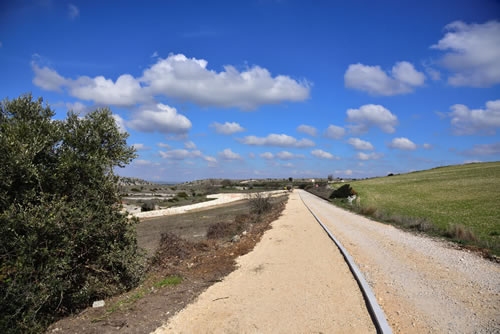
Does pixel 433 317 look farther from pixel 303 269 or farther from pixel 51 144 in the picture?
pixel 51 144

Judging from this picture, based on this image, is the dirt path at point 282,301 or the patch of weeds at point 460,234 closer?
the dirt path at point 282,301

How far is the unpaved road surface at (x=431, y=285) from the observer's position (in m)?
5.38

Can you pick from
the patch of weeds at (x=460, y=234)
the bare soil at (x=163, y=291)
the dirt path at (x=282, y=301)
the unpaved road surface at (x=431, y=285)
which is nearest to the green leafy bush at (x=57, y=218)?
the bare soil at (x=163, y=291)

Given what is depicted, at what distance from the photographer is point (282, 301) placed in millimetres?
6582

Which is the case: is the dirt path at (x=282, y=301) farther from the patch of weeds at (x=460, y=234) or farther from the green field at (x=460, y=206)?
the green field at (x=460, y=206)

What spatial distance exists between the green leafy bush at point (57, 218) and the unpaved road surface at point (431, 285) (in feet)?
20.6

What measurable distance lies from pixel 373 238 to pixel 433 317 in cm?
872

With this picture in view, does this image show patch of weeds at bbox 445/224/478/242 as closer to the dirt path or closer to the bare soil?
the dirt path

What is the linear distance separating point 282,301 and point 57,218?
16.2ft

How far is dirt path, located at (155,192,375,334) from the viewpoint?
544cm

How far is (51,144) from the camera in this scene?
22.8ft

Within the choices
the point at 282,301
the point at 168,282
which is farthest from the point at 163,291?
the point at 282,301

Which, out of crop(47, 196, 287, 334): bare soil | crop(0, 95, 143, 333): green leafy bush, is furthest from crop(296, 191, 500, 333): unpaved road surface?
crop(0, 95, 143, 333): green leafy bush

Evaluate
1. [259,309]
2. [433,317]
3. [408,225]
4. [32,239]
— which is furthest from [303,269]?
[408,225]
